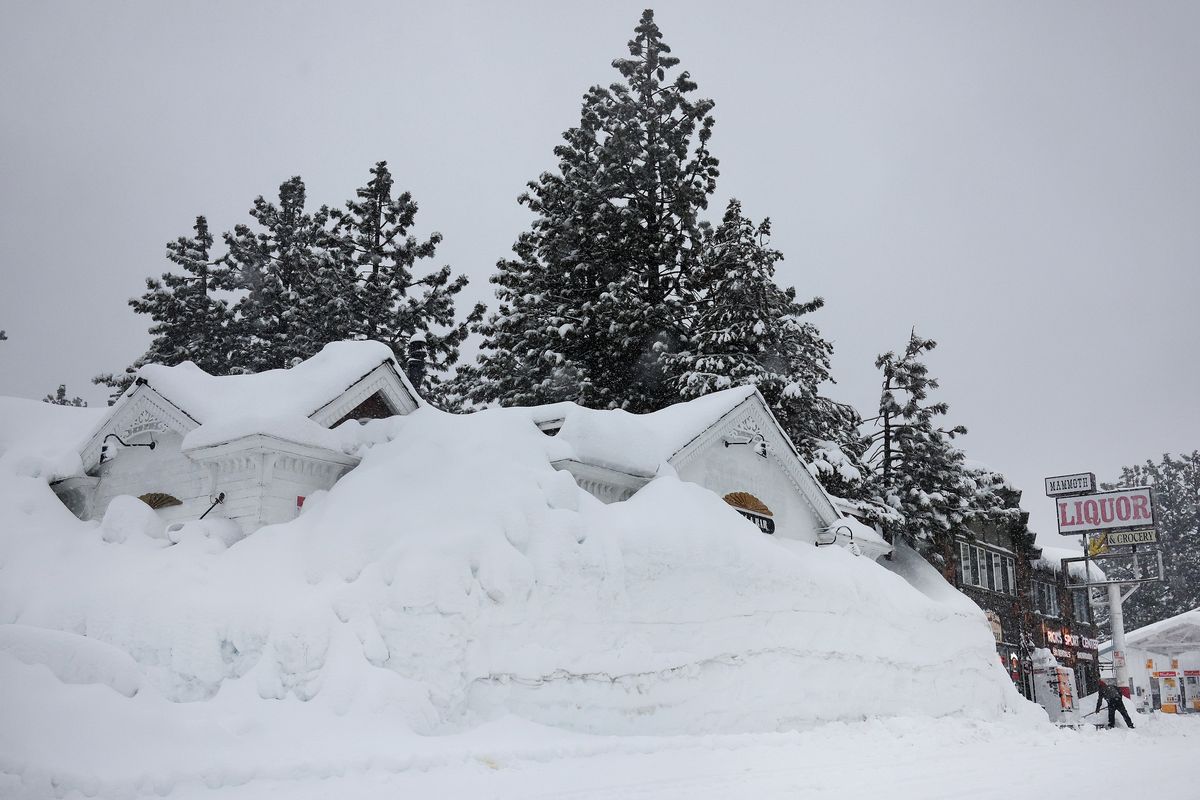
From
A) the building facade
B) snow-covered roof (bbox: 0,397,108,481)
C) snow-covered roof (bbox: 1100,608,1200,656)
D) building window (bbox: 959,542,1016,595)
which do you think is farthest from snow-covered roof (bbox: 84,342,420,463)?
snow-covered roof (bbox: 1100,608,1200,656)

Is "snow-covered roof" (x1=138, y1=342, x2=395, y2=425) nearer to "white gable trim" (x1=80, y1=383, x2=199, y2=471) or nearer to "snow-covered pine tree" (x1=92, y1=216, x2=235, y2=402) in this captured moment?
"white gable trim" (x1=80, y1=383, x2=199, y2=471)

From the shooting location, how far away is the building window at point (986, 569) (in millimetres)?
40656

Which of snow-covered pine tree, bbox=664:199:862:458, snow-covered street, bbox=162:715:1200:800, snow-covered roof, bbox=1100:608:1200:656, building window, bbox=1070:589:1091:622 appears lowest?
snow-covered street, bbox=162:715:1200:800

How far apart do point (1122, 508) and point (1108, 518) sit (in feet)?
1.94

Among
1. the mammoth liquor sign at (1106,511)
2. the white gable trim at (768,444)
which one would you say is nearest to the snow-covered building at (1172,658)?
the mammoth liquor sign at (1106,511)

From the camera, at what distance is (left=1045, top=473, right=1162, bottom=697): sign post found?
3319cm

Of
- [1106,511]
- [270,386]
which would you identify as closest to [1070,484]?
[1106,511]

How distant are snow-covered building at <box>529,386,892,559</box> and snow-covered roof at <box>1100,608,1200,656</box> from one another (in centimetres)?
2081

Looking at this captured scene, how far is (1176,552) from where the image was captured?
2574 inches

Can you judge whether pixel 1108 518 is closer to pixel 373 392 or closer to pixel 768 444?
pixel 768 444

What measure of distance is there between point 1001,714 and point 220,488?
1581 cm

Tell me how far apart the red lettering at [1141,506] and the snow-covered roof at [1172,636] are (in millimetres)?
6861

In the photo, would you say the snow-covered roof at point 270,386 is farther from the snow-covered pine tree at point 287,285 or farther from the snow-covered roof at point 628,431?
the snow-covered pine tree at point 287,285

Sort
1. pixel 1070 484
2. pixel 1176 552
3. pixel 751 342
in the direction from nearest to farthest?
pixel 751 342
pixel 1070 484
pixel 1176 552
